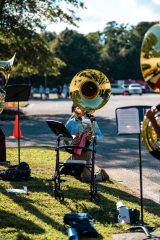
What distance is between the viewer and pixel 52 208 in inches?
285

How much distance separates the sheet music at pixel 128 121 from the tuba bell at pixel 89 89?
2076mm

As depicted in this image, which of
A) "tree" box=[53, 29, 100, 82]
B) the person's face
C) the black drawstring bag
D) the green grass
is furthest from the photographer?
"tree" box=[53, 29, 100, 82]

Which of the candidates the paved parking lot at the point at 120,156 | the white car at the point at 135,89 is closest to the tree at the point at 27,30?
the paved parking lot at the point at 120,156

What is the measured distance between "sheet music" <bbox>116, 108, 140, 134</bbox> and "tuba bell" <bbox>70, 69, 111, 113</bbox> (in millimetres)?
2076

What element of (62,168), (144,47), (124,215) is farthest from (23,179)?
(144,47)

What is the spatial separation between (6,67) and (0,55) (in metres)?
18.5

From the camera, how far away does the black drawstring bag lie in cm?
597

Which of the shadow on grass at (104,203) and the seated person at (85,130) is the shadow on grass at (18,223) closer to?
the shadow on grass at (104,203)

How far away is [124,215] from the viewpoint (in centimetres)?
664

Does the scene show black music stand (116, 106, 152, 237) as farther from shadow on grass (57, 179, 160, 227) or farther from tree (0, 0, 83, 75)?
tree (0, 0, 83, 75)

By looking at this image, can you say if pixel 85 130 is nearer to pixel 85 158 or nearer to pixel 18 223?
pixel 85 158

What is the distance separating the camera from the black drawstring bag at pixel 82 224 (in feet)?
19.6

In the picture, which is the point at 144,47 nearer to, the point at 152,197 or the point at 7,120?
the point at 152,197

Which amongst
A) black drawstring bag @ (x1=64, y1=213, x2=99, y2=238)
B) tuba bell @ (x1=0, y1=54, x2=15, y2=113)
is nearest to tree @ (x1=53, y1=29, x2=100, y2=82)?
tuba bell @ (x1=0, y1=54, x2=15, y2=113)
